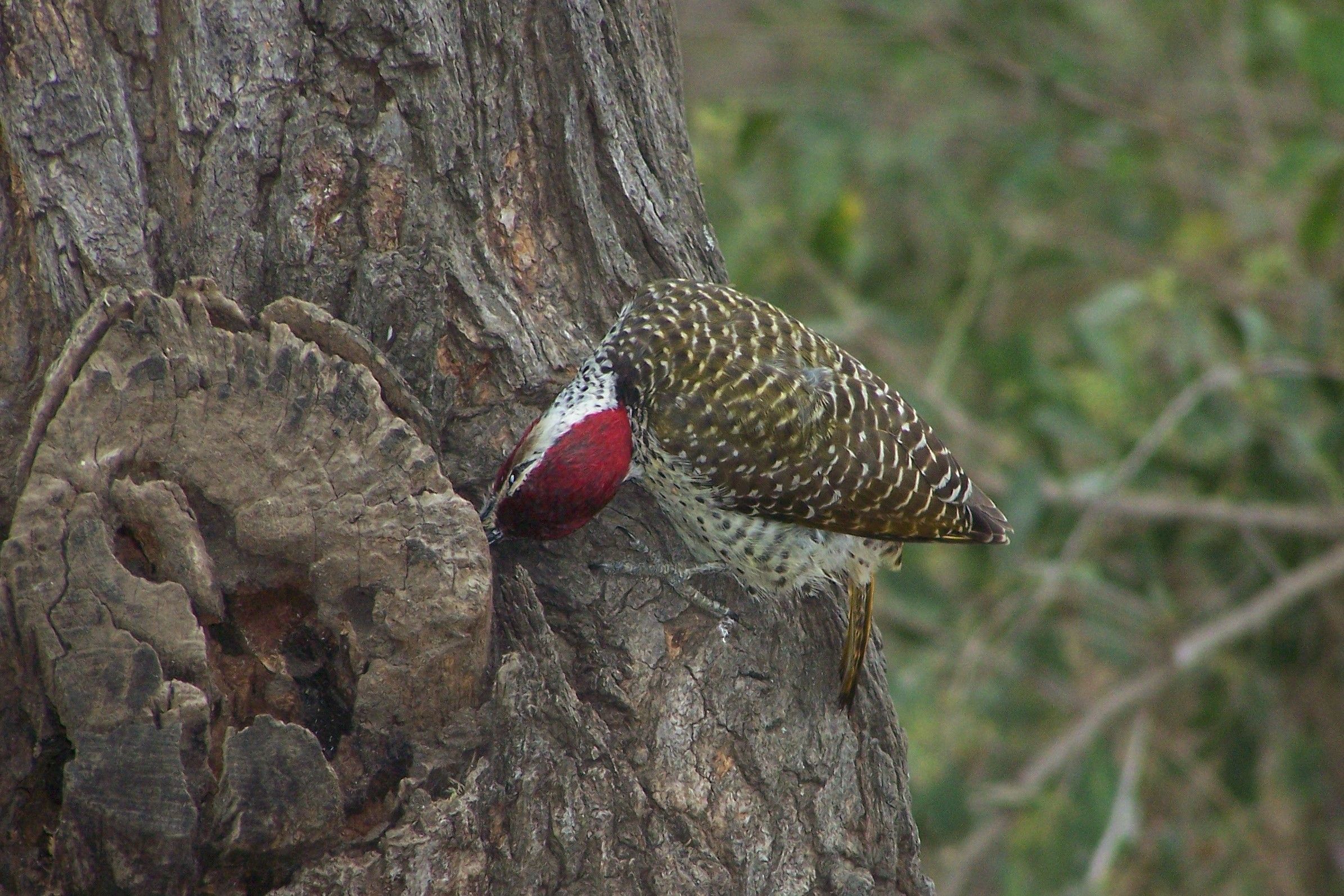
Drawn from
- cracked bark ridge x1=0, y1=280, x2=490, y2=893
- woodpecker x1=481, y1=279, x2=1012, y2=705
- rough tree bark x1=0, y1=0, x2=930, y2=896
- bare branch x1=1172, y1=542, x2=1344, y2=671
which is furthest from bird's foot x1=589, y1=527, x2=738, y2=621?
bare branch x1=1172, y1=542, x2=1344, y2=671

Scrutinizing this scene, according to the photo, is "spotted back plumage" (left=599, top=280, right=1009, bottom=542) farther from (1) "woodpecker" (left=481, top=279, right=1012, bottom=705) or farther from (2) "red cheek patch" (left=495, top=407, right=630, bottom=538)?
(2) "red cheek patch" (left=495, top=407, right=630, bottom=538)

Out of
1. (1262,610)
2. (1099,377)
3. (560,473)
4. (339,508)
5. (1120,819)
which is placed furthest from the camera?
(1262,610)

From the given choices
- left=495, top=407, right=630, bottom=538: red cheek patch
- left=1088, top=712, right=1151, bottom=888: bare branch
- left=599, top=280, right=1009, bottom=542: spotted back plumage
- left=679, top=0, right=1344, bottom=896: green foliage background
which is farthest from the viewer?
left=679, top=0, right=1344, bottom=896: green foliage background

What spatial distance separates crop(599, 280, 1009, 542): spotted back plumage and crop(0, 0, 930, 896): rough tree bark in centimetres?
35

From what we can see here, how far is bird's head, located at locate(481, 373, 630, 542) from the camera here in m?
2.43

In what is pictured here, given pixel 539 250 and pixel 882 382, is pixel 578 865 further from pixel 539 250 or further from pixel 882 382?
pixel 882 382

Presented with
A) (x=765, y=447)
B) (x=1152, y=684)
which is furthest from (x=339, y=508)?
(x=1152, y=684)

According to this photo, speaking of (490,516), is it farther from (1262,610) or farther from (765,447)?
(1262,610)

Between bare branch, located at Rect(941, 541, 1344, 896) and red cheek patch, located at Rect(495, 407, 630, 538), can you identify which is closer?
red cheek patch, located at Rect(495, 407, 630, 538)

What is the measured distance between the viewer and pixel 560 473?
96.3 inches

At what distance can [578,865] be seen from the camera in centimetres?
223

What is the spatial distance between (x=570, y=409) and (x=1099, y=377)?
9.06ft

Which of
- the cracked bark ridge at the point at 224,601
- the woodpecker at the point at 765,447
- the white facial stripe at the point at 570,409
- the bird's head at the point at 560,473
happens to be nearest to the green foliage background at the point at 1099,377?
the woodpecker at the point at 765,447

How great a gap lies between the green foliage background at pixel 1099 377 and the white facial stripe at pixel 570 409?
6.07ft
